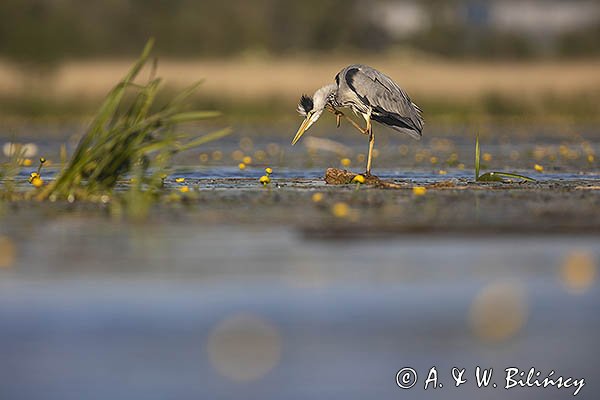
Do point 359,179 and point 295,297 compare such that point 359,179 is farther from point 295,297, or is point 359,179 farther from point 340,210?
point 295,297

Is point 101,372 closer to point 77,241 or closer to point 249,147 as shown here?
point 77,241

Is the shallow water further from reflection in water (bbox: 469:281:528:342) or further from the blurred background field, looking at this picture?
the blurred background field

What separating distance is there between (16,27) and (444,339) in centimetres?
2812

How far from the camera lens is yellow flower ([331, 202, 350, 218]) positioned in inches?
341

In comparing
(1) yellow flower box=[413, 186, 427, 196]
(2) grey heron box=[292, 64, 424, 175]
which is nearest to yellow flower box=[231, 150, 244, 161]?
(2) grey heron box=[292, 64, 424, 175]

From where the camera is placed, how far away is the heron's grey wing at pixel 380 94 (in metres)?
12.0

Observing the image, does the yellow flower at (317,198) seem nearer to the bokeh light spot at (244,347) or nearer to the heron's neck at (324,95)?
the heron's neck at (324,95)

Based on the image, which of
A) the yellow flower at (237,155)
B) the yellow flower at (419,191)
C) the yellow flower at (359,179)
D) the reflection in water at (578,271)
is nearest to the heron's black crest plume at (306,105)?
the yellow flower at (359,179)

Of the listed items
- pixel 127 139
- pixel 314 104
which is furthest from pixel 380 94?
pixel 127 139

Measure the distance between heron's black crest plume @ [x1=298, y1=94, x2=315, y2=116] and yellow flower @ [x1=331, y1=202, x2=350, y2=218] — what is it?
267 cm

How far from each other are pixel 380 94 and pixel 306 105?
748 mm

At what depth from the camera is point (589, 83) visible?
99.7ft

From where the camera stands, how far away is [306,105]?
1191cm

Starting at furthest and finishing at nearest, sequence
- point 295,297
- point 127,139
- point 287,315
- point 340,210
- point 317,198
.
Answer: point 317,198
point 127,139
point 340,210
point 295,297
point 287,315
